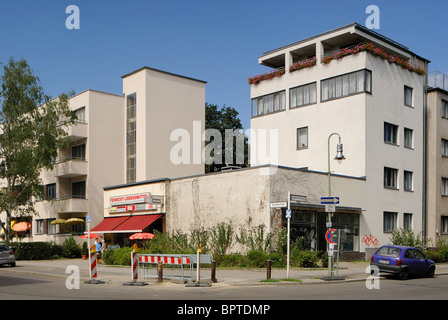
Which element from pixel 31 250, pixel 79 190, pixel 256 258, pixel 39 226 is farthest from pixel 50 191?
pixel 256 258

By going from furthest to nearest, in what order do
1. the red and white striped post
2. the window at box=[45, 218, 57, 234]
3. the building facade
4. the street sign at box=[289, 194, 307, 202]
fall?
the window at box=[45, 218, 57, 234]
the building facade
the street sign at box=[289, 194, 307, 202]
the red and white striped post

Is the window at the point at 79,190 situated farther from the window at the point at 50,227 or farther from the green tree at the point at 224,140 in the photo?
the green tree at the point at 224,140

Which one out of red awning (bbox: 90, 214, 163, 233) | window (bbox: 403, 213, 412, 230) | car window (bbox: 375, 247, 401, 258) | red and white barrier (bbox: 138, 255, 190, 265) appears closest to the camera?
red and white barrier (bbox: 138, 255, 190, 265)

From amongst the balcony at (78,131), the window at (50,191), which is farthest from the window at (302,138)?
the window at (50,191)

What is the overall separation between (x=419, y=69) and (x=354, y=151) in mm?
10146

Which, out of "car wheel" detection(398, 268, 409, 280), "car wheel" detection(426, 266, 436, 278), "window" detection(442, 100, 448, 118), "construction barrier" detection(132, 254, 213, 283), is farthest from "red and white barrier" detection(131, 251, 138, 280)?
"window" detection(442, 100, 448, 118)

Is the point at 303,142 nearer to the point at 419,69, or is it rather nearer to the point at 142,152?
the point at 419,69

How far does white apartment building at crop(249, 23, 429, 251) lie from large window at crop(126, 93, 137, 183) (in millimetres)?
11289

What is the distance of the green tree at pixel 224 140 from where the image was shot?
58844 mm

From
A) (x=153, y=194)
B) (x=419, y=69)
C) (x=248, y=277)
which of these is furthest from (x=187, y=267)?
(x=419, y=69)

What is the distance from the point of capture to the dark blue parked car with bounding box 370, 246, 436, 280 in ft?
70.5

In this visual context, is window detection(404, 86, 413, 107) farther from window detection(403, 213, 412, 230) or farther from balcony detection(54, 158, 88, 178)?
balcony detection(54, 158, 88, 178)

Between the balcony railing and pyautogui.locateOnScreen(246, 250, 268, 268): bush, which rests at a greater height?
the balcony railing

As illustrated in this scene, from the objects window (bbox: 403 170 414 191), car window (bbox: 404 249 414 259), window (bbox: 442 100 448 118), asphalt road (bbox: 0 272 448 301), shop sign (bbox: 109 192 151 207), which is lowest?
asphalt road (bbox: 0 272 448 301)
